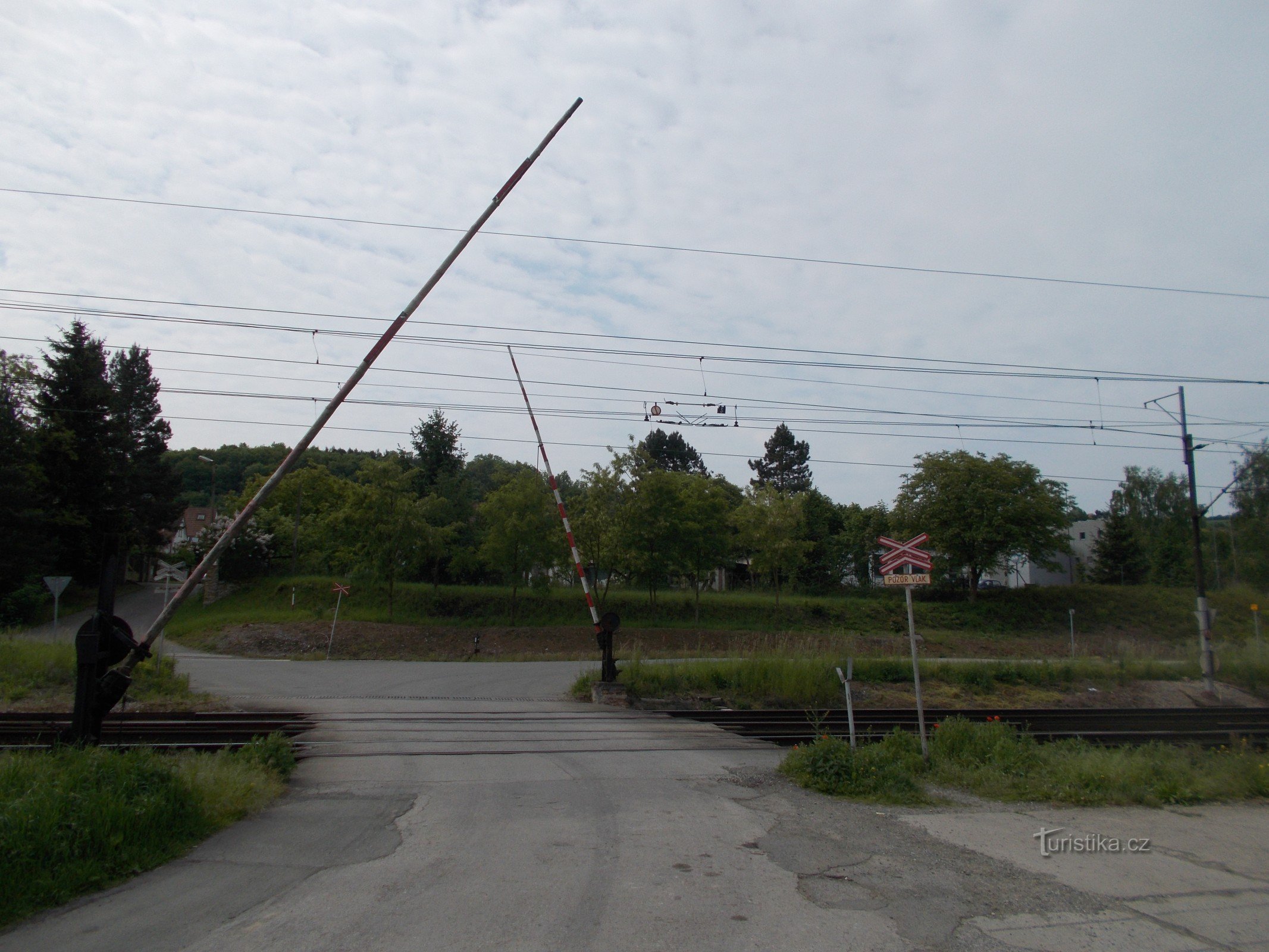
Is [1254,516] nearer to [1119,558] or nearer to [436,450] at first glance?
[1119,558]

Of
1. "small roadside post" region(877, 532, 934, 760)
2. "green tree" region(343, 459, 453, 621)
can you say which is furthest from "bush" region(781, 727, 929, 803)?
"green tree" region(343, 459, 453, 621)

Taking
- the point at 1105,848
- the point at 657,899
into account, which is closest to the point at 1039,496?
the point at 1105,848

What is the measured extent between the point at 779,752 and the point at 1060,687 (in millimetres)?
17051

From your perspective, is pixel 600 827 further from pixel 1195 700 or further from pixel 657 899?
pixel 1195 700

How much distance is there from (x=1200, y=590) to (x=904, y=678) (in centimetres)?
1129

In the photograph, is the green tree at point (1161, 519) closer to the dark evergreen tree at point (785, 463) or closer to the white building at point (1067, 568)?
the white building at point (1067, 568)

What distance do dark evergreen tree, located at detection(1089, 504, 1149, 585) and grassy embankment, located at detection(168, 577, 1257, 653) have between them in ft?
44.2

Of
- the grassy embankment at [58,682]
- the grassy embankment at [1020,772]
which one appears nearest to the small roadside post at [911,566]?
the grassy embankment at [1020,772]

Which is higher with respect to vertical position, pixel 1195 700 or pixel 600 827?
pixel 600 827

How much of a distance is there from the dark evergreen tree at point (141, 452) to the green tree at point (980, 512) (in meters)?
51.2

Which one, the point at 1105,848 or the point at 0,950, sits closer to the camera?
the point at 0,950

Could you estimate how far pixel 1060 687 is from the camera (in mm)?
25000

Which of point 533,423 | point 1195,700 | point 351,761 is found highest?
point 533,423

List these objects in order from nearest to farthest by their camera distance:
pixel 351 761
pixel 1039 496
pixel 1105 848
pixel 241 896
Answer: pixel 241 896 → pixel 1105 848 → pixel 351 761 → pixel 1039 496
